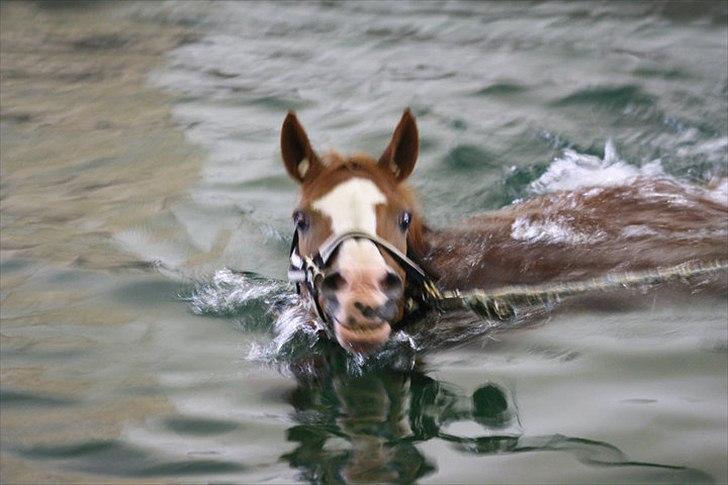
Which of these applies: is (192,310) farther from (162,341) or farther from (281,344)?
(281,344)

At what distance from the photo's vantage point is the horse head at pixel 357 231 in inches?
173

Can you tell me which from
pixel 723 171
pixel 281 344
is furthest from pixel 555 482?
pixel 723 171

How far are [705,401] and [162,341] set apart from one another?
2.75 metres

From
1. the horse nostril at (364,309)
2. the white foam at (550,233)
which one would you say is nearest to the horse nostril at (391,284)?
the horse nostril at (364,309)

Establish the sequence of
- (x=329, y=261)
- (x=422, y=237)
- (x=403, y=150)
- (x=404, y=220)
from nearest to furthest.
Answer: (x=329, y=261) < (x=404, y=220) < (x=403, y=150) < (x=422, y=237)

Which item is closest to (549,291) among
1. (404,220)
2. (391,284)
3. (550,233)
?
(550,233)

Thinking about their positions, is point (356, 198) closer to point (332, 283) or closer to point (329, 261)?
point (329, 261)

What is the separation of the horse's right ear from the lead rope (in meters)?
0.86

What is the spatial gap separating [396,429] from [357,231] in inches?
33.9

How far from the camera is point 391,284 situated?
14.8 feet

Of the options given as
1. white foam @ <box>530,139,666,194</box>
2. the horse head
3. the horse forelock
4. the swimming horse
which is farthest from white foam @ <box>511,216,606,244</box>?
white foam @ <box>530,139,666,194</box>

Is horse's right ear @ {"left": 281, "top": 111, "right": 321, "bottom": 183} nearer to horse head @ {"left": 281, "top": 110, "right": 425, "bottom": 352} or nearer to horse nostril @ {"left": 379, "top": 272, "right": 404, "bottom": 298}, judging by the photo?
horse head @ {"left": 281, "top": 110, "right": 425, "bottom": 352}

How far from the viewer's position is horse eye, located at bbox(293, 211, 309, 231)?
4.95 meters

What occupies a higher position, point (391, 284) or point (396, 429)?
point (391, 284)
